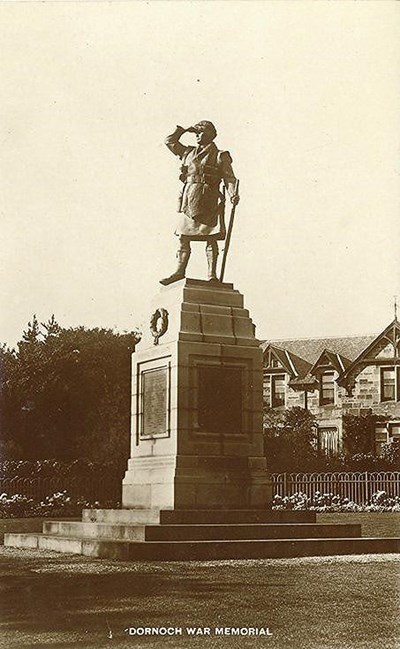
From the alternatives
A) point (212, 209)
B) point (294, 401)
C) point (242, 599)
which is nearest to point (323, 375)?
point (294, 401)

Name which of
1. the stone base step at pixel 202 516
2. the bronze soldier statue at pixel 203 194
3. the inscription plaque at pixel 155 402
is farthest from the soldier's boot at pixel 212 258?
the stone base step at pixel 202 516

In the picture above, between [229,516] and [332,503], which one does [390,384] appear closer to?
[332,503]

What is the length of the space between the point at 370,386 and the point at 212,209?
1267 inches

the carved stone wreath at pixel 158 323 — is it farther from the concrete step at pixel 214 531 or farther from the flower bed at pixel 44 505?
the flower bed at pixel 44 505

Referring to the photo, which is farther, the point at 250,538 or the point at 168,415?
the point at 168,415

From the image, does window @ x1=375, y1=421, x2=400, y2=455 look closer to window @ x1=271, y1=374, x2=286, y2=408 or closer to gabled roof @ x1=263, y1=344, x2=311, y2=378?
gabled roof @ x1=263, y1=344, x2=311, y2=378

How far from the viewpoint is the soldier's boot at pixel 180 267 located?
18.2 meters

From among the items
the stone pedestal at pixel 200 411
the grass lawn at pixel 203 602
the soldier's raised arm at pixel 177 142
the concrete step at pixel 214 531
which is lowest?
the grass lawn at pixel 203 602

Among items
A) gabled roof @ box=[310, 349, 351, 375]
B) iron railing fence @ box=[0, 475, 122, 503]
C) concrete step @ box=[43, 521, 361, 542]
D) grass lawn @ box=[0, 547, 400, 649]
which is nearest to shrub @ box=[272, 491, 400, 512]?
iron railing fence @ box=[0, 475, 122, 503]

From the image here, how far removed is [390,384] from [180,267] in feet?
104

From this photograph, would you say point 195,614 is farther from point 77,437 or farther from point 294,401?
point 294,401

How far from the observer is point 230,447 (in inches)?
654

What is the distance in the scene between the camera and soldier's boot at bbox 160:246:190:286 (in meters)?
18.2

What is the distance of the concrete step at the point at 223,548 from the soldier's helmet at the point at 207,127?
7653 millimetres
